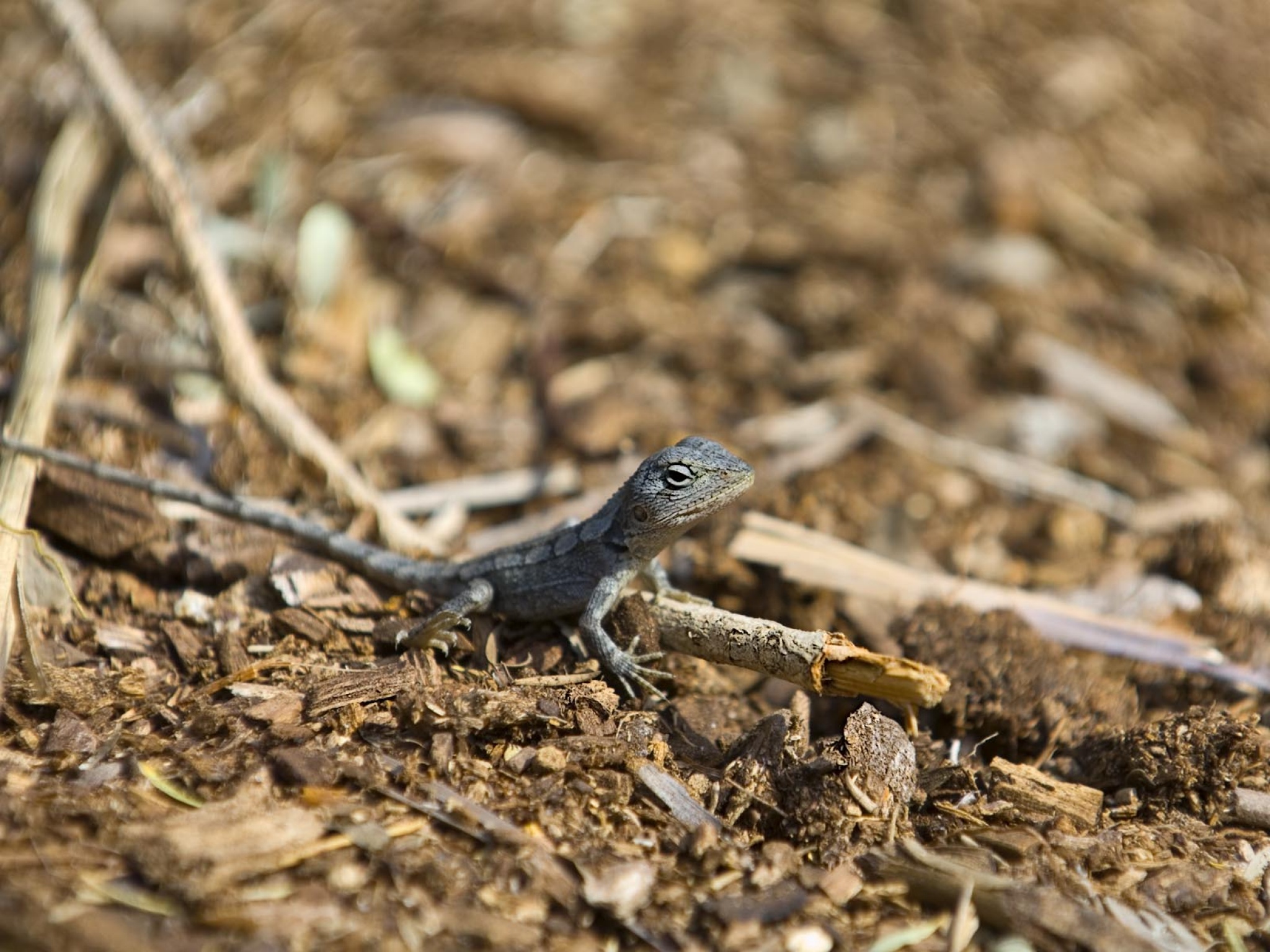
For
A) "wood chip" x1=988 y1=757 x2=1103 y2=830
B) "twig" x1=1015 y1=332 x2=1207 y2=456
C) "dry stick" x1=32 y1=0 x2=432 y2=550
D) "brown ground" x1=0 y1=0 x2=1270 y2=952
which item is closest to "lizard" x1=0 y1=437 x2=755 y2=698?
"brown ground" x1=0 y1=0 x2=1270 y2=952

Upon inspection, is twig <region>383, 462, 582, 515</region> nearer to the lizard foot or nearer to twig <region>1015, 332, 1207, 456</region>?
the lizard foot

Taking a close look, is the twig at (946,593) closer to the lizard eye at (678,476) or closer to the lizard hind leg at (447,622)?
the lizard eye at (678,476)

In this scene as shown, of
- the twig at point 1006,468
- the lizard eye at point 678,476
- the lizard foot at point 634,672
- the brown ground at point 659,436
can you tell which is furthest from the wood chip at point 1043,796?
the twig at point 1006,468

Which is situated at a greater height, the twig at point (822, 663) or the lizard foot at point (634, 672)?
the twig at point (822, 663)

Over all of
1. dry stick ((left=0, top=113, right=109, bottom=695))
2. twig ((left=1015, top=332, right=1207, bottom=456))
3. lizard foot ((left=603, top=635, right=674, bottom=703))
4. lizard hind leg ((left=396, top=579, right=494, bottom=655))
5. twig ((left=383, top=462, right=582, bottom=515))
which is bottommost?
lizard foot ((left=603, top=635, right=674, bottom=703))

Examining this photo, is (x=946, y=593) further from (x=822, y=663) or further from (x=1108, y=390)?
(x=1108, y=390)

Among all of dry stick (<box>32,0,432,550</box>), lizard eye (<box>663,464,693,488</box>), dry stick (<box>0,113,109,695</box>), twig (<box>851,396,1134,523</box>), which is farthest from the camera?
twig (<box>851,396,1134,523</box>)
